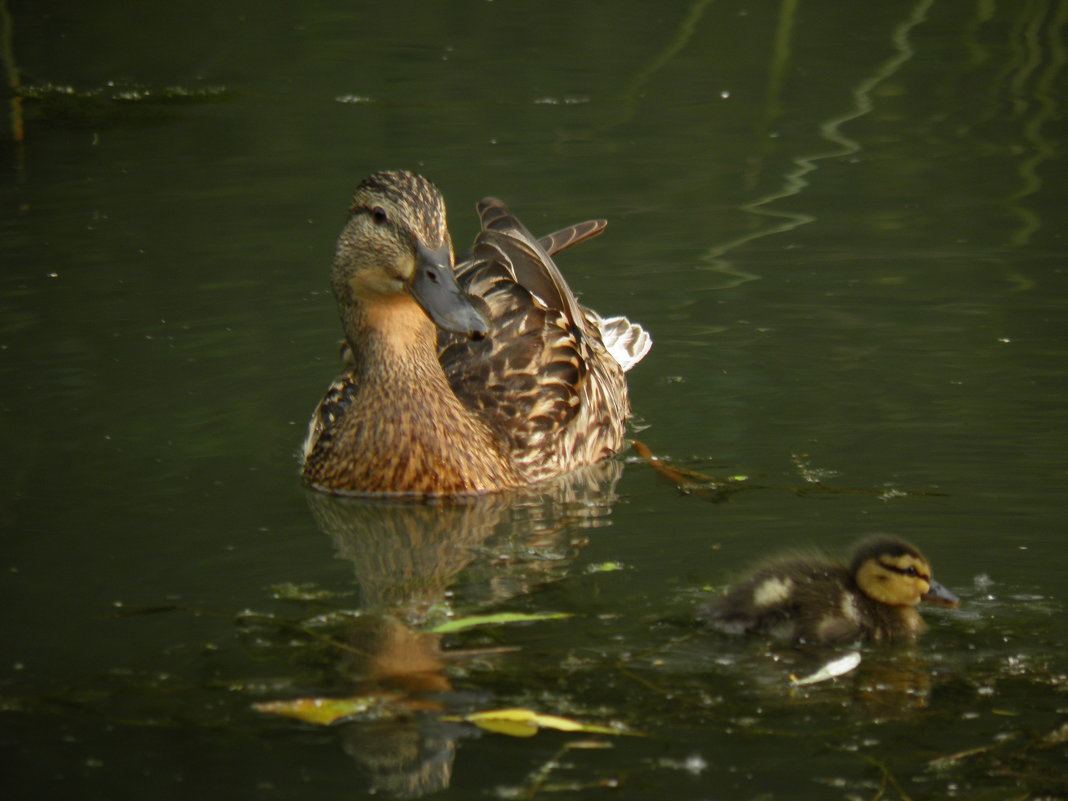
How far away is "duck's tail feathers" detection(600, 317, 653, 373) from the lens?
7.40 m

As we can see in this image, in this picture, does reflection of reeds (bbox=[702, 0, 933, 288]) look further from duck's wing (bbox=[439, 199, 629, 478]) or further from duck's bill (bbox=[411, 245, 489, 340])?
duck's bill (bbox=[411, 245, 489, 340])

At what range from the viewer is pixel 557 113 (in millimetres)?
11523

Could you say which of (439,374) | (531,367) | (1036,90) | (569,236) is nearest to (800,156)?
(1036,90)

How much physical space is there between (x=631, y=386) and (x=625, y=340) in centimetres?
26

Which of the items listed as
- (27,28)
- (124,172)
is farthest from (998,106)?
(27,28)

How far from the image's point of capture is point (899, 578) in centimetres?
448

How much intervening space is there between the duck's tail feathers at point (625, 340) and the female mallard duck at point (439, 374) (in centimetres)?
60

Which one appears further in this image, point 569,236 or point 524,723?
point 569,236

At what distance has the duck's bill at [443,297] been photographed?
5.72 m

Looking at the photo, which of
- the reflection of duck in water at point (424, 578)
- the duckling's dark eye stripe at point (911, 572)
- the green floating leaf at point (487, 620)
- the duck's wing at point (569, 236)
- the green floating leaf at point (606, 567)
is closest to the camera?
the reflection of duck in water at point (424, 578)

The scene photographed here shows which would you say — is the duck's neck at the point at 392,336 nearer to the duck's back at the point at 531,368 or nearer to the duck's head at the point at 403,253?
the duck's head at the point at 403,253

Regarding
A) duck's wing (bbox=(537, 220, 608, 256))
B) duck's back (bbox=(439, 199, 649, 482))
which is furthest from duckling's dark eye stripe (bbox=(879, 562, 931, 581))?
duck's wing (bbox=(537, 220, 608, 256))

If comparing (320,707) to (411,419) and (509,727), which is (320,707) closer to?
(509,727)

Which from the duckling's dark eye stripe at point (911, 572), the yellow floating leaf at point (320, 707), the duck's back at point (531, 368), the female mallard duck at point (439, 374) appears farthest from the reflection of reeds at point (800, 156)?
the yellow floating leaf at point (320, 707)
